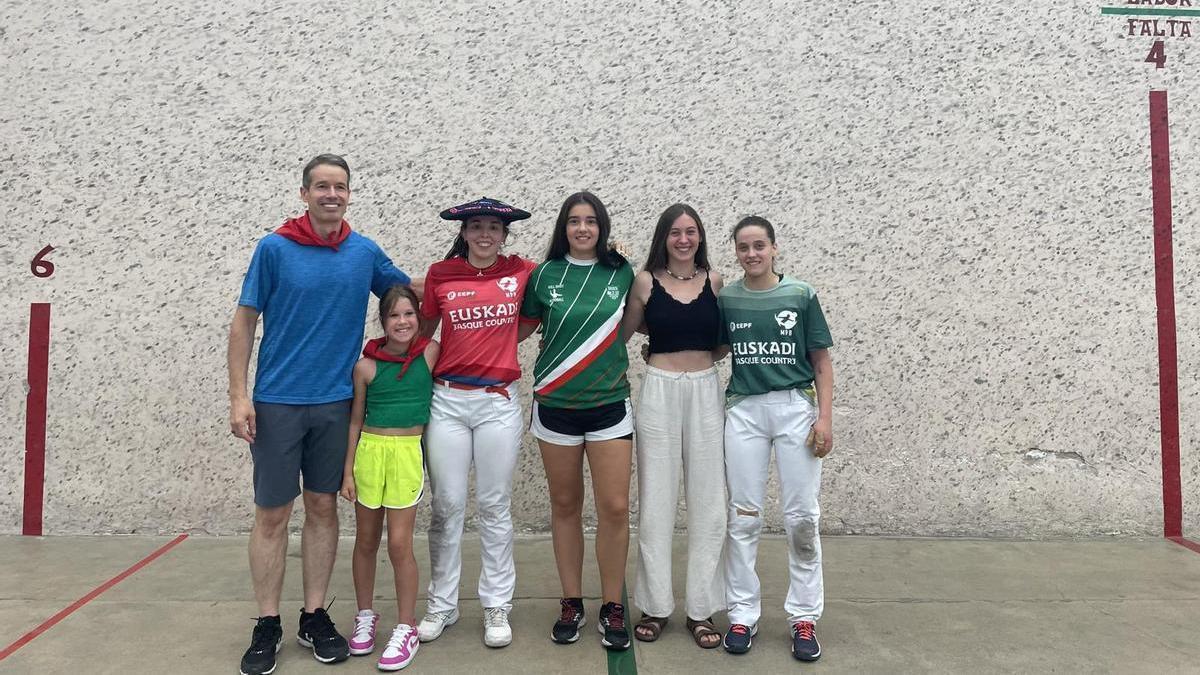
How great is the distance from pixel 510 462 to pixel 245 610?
1160mm

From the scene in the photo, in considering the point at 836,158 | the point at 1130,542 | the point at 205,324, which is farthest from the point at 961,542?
Answer: the point at 205,324

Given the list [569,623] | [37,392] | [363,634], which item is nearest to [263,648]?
[363,634]

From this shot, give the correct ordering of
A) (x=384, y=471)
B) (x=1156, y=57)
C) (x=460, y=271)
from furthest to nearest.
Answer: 1. (x=1156, y=57)
2. (x=460, y=271)
3. (x=384, y=471)

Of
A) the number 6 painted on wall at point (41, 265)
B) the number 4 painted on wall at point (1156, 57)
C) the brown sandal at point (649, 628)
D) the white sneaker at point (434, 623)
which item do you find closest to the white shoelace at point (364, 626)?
the white sneaker at point (434, 623)

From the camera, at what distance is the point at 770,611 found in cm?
256

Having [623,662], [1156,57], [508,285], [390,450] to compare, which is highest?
[1156,57]

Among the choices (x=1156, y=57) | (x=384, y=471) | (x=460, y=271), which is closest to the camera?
(x=384, y=471)

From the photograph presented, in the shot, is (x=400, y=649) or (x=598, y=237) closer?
(x=400, y=649)

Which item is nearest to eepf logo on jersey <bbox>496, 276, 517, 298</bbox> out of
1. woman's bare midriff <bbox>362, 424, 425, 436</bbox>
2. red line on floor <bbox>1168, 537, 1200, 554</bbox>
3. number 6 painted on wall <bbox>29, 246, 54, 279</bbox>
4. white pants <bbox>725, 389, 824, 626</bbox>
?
woman's bare midriff <bbox>362, 424, 425, 436</bbox>

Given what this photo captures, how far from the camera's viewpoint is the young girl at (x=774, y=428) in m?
2.23

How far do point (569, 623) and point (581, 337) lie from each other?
92cm

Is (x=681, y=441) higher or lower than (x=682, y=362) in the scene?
lower

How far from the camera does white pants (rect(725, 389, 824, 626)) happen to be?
87.7 inches

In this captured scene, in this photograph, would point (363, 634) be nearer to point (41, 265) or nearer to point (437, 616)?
point (437, 616)
